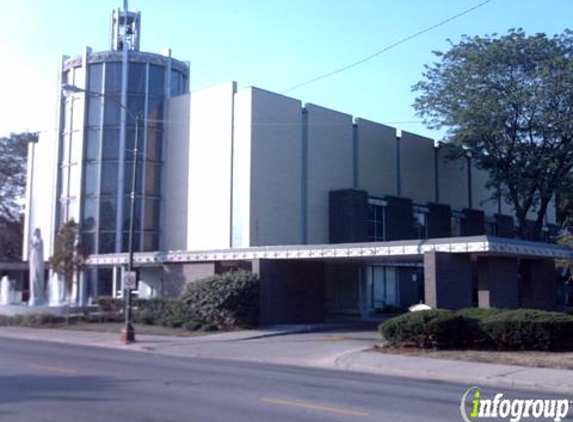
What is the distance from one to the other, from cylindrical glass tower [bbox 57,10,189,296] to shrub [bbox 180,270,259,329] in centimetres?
1635

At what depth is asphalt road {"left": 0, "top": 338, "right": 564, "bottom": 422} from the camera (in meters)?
10.9

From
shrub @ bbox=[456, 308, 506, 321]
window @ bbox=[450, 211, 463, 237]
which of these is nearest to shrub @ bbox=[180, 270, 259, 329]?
shrub @ bbox=[456, 308, 506, 321]

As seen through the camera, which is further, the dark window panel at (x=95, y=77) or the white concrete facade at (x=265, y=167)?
the dark window panel at (x=95, y=77)

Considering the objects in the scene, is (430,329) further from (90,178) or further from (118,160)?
(90,178)

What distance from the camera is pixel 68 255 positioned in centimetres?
3703

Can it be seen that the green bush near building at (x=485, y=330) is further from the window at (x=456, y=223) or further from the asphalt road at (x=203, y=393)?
the window at (x=456, y=223)

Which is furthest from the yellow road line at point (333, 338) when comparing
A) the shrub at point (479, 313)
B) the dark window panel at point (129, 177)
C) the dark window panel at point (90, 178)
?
the dark window panel at point (90, 178)

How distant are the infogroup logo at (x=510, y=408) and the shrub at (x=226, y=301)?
60.2 ft

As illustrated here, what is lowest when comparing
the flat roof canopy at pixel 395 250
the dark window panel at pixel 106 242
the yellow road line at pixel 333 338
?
the yellow road line at pixel 333 338

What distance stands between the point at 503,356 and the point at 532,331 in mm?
1417

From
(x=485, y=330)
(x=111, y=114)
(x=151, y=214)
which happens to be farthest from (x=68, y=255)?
(x=485, y=330)

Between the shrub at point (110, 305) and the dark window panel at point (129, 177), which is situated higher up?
the dark window panel at point (129, 177)

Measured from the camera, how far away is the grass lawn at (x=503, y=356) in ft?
61.5

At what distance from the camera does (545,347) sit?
2102cm
